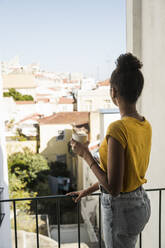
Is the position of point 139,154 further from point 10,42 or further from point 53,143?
point 10,42

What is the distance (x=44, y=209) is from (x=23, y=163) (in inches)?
122

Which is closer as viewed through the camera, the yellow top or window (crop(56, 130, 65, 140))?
the yellow top

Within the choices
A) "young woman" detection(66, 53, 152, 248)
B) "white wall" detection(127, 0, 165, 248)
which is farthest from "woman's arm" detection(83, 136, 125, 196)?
"white wall" detection(127, 0, 165, 248)

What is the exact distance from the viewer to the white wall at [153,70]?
209 centimetres

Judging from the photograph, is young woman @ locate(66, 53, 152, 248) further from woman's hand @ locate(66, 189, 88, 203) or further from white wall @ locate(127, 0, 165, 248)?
white wall @ locate(127, 0, 165, 248)

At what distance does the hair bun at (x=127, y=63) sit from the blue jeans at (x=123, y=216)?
0.51 metres

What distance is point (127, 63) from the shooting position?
103 cm

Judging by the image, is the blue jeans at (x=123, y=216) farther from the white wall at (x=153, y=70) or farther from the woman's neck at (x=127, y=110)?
the white wall at (x=153, y=70)

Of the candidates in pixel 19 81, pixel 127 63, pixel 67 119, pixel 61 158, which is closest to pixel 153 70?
pixel 127 63

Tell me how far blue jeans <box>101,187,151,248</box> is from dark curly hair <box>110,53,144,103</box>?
40cm

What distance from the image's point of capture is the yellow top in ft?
3.17

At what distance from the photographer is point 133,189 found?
1061 mm

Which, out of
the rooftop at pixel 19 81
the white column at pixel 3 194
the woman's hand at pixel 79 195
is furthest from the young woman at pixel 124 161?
the rooftop at pixel 19 81

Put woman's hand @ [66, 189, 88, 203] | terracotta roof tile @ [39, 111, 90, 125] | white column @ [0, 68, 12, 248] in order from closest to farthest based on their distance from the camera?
woman's hand @ [66, 189, 88, 203]
white column @ [0, 68, 12, 248]
terracotta roof tile @ [39, 111, 90, 125]
